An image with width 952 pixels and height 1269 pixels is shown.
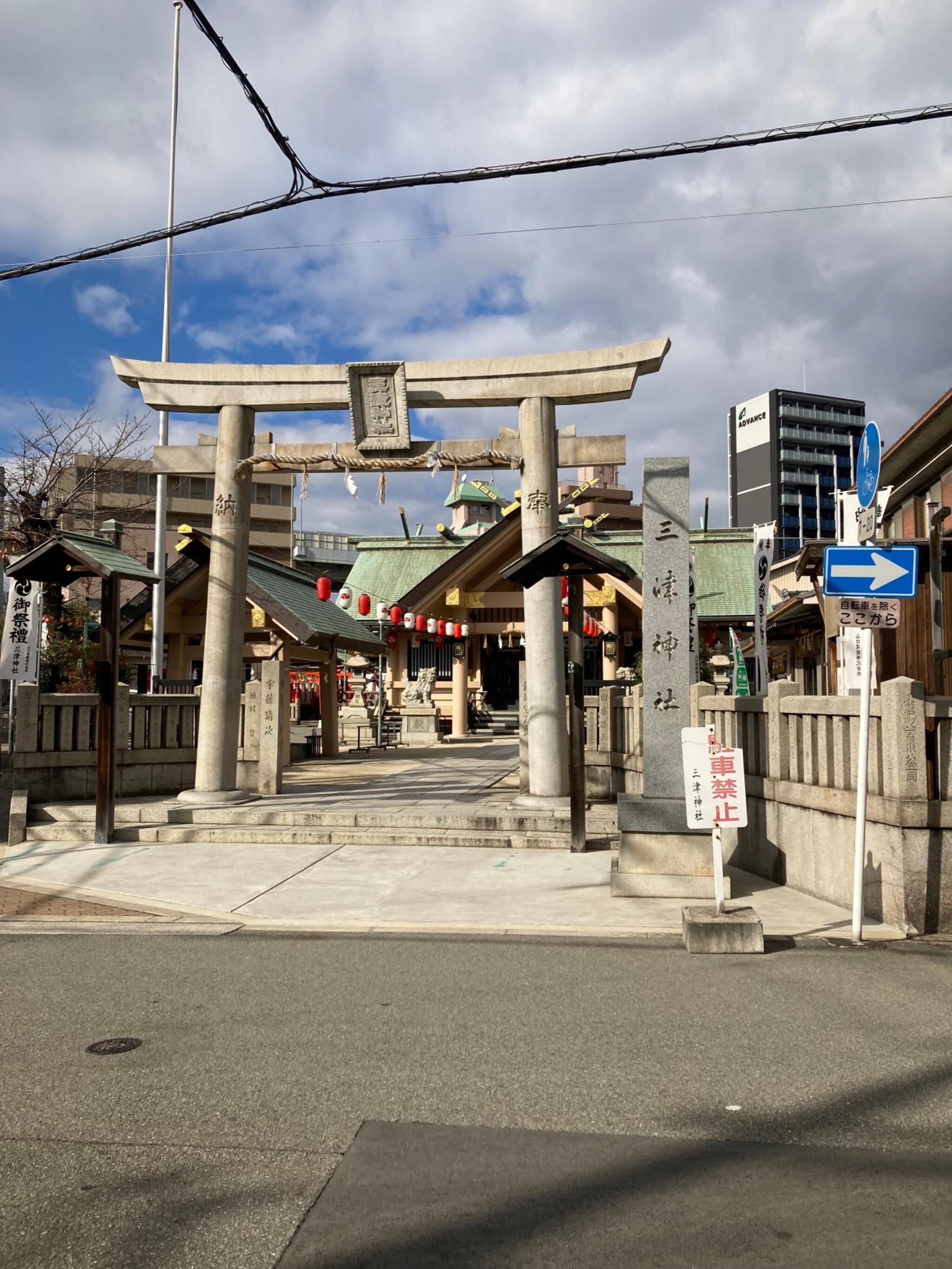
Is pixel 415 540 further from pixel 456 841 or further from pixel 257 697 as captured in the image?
pixel 456 841

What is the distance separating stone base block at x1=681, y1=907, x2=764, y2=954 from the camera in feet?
22.3

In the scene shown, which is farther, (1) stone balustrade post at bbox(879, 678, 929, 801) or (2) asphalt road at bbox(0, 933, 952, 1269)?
(1) stone balustrade post at bbox(879, 678, 929, 801)

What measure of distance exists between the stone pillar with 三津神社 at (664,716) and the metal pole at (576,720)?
1.47 metres

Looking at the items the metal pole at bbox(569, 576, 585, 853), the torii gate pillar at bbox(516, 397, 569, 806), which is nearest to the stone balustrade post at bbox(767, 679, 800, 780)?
the metal pole at bbox(569, 576, 585, 853)

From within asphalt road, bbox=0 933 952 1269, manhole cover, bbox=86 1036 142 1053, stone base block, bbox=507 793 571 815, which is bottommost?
manhole cover, bbox=86 1036 142 1053

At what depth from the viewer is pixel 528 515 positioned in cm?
1292

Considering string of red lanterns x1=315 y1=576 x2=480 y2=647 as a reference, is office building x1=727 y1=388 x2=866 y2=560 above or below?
above

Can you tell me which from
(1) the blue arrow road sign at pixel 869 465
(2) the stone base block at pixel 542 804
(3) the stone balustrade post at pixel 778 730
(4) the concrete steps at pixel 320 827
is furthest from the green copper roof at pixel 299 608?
(1) the blue arrow road sign at pixel 869 465

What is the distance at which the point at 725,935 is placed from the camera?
686 cm

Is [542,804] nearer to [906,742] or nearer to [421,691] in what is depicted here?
[906,742]

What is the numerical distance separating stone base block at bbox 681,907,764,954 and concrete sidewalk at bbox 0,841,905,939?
0.56 metres

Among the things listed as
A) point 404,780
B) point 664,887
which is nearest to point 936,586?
point 664,887

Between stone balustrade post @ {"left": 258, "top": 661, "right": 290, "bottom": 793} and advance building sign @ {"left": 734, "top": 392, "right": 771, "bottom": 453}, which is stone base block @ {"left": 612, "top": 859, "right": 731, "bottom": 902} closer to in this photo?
stone balustrade post @ {"left": 258, "top": 661, "right": 290, "bottom": 793}

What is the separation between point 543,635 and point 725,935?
21.2ft
